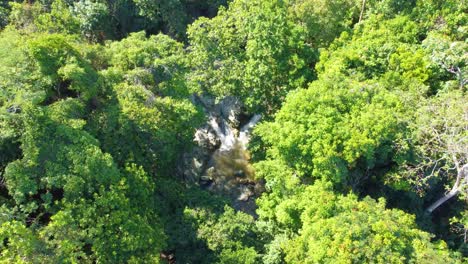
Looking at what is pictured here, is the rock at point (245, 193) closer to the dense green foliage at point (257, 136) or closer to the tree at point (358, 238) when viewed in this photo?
the dense green foliage at point (257, 136)

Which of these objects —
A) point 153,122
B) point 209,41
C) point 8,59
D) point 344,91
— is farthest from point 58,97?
point 344,91

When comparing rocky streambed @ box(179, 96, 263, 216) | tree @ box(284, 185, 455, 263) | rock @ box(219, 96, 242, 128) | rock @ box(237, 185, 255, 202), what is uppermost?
rock @ box(219, 96, 242, 128)

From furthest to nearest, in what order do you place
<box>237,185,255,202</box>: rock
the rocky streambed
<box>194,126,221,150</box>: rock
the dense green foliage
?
<box>194,126,221,150</box>: rock, the rocky streambed, <box>237,185,255,202</box>: rock, the dense green foliage

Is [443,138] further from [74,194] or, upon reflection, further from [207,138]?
[207,138]

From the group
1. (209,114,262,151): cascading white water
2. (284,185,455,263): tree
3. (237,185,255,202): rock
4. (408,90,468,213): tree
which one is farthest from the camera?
(209,114,262,151): cascading white water

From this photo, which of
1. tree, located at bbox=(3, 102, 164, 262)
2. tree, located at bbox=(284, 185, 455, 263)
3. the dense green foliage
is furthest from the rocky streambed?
tree, located at bbox=(3, 102, 164, 262)

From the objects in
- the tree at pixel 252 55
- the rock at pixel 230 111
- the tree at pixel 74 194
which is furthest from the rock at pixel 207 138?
the tree at pixel 74 194

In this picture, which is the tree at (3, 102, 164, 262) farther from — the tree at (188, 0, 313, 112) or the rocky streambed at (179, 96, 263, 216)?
the tree at (188, 0, 313, 112)

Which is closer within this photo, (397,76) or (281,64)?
(397,76)

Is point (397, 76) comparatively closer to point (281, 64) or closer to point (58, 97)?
point (281, 64)
